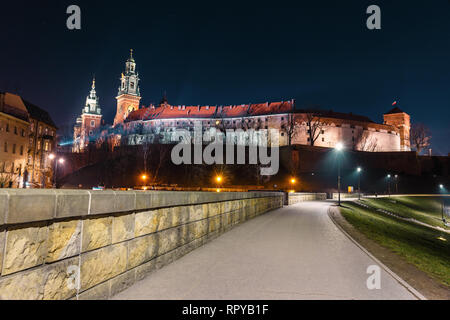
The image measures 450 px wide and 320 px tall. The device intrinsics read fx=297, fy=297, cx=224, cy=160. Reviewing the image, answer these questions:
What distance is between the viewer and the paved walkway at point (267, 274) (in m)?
4.86

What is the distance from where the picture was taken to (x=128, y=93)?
134625 millimetres

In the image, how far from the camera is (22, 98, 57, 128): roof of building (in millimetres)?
60969

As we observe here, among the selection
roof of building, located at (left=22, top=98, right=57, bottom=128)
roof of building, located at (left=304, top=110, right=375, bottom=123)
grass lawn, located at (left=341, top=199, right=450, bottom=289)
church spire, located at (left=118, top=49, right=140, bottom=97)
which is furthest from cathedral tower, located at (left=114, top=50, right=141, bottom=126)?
grass lawn, located at (left=341, top=199, right=450, bottom=289)

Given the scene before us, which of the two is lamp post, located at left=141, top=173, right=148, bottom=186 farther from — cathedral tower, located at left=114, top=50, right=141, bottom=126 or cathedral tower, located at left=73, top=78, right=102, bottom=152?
cathedral tower, located at left=73, top=78, right=102, bottom=152

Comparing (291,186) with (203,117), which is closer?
(291,186)

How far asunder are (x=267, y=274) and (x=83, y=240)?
12.0ft

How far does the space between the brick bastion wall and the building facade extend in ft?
151

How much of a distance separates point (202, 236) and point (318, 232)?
566 cm

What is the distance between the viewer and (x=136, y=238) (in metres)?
5.17

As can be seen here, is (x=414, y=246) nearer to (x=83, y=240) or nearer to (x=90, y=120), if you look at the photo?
(x=83, y=240)

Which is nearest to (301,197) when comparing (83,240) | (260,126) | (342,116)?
(83,240)

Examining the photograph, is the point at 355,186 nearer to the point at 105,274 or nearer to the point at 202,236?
the point at 202,236

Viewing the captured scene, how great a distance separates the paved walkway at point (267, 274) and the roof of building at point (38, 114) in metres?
66.3
